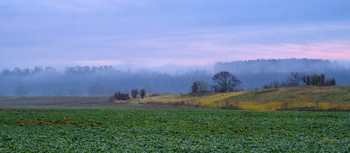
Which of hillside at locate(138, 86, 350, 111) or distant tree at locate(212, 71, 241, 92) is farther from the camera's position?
distant tree at locate(212, 71, 241, 92)

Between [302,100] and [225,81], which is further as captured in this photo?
[225,81]

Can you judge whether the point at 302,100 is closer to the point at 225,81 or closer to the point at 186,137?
the point at 186,137

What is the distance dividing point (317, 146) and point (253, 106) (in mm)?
35398

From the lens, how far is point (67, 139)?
1948 centimetres

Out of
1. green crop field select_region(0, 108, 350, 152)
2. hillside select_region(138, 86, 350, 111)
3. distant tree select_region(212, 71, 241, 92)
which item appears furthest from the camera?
distant tree select_region(212, 71, 241, 92)

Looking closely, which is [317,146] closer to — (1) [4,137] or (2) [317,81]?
(1) [4,137]

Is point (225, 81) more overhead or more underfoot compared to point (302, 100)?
more overhead

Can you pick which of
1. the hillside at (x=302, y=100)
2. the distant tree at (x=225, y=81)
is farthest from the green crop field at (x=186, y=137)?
the distant tree at (x=225, y=81)

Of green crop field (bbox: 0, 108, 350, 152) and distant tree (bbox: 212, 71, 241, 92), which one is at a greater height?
distant tree (bbox: 212, 71, 241, 92)

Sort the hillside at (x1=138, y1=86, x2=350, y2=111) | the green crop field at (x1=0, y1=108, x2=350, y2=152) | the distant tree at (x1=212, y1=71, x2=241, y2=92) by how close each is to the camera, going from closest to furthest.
A: the green crop field at (x1=0, y1=108, x2=350, y2=152) < the hillside at (x1=138, y1=86, x2=350, y2=111) < the distant tree at (x1=212, y1=71, x2=241, y2=92)

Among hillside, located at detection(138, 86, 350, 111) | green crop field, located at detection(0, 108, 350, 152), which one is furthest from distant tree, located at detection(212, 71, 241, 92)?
green crop field, located at detection(0, 108, 350, 152)

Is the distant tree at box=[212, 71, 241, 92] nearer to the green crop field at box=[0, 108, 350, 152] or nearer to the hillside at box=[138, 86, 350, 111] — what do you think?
the hillside at box=[138, 86, 350, 111]

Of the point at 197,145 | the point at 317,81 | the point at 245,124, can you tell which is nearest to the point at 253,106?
the point at 245,124

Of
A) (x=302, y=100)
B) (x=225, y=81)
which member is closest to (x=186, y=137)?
(x=302, y=100)
